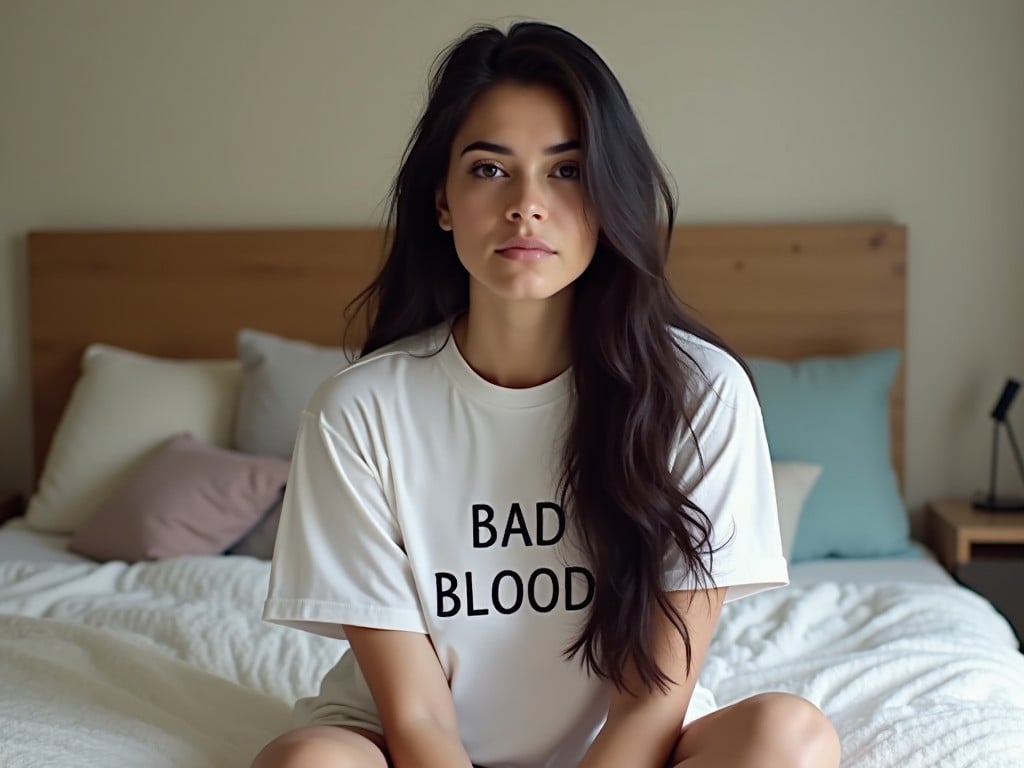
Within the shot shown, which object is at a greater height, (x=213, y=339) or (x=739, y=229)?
(x=739, y=229)

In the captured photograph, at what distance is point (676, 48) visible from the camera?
3152mm

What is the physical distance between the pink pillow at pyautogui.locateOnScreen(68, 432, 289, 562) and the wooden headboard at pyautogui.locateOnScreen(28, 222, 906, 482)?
1.76ft

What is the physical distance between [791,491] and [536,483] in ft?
4.49

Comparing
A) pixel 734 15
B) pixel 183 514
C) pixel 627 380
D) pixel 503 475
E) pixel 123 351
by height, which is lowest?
pixel 183 514

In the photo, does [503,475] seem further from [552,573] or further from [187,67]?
[187,67]

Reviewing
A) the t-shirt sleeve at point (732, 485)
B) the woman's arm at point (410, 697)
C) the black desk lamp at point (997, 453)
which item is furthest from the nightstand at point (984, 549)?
the woman's arm at point (410, 697)

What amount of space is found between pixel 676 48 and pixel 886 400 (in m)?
0.97

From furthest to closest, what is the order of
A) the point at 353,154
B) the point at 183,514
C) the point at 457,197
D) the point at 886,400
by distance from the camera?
the point at 353,154 < the point at 886,400 < the point at 183,514 < the point at 457,197

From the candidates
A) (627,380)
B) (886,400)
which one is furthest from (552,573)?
(886,400)

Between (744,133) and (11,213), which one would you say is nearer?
(744,133)

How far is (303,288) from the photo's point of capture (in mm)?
3262

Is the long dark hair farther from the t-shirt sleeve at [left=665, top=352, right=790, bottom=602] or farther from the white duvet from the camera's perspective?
the white duvet

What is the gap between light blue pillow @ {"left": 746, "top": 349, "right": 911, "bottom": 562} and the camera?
2.81 meters

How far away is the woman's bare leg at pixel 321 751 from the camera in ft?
4.16
